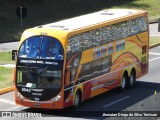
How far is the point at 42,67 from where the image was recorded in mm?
20047

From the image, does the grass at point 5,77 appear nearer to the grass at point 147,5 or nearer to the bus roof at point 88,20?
the bus roof at point 88,20

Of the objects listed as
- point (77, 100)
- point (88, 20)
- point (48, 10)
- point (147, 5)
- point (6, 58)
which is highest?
point (88, 20)

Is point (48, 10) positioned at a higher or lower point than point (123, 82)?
lower

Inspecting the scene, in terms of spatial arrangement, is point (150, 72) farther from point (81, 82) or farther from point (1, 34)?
point (1, 34)

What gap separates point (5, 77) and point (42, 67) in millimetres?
7425

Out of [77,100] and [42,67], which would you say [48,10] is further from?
[42,67]

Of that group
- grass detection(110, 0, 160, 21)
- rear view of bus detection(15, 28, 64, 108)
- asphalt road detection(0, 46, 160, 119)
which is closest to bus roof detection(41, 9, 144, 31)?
rear view of bus detection(15, 28, 64, 108)

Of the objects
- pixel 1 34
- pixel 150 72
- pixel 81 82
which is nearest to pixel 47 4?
pixel 1 34

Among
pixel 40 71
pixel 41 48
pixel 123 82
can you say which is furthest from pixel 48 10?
pixel 40 71

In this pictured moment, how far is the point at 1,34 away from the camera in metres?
44.4

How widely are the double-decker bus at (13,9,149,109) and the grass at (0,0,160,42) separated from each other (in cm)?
2038

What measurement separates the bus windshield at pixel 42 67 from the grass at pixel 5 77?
193 inches

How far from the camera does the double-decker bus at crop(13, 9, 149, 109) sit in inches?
787

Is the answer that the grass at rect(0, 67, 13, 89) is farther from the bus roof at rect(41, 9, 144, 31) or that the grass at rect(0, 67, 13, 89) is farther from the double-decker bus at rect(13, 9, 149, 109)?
the double-decker bus at rect(13, 9, 149, 109)
